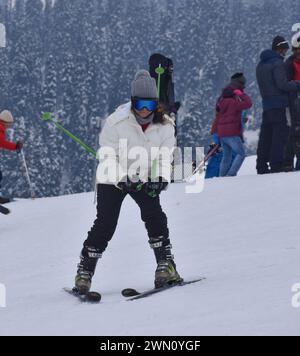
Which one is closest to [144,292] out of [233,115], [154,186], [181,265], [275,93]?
[154,186]

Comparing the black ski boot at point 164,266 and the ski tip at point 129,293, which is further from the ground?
the black ski boot at point 164,266

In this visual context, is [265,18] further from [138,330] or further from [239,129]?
→ [138,330]

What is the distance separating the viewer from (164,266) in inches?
198

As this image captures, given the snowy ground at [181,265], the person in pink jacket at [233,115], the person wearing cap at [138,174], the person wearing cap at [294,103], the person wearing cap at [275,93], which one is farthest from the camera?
the person in pink jacket at [233,115]

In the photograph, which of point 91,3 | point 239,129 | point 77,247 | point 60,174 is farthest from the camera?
point 91,3

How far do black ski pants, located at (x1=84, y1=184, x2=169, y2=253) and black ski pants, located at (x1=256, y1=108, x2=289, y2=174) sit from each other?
469 cm

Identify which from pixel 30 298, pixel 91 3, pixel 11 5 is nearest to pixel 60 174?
pixel 91 3

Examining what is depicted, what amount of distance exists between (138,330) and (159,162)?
1518mm

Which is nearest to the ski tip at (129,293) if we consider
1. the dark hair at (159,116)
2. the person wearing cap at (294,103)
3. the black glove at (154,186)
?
the black glove at (154,186)

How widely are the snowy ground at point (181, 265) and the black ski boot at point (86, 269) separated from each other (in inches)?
5.0

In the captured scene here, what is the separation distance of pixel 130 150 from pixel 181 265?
4.95ft

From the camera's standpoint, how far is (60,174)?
217 ft

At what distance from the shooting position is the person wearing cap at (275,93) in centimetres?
904

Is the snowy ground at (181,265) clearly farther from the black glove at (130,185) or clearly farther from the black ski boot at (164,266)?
the black glove at (130,185)
